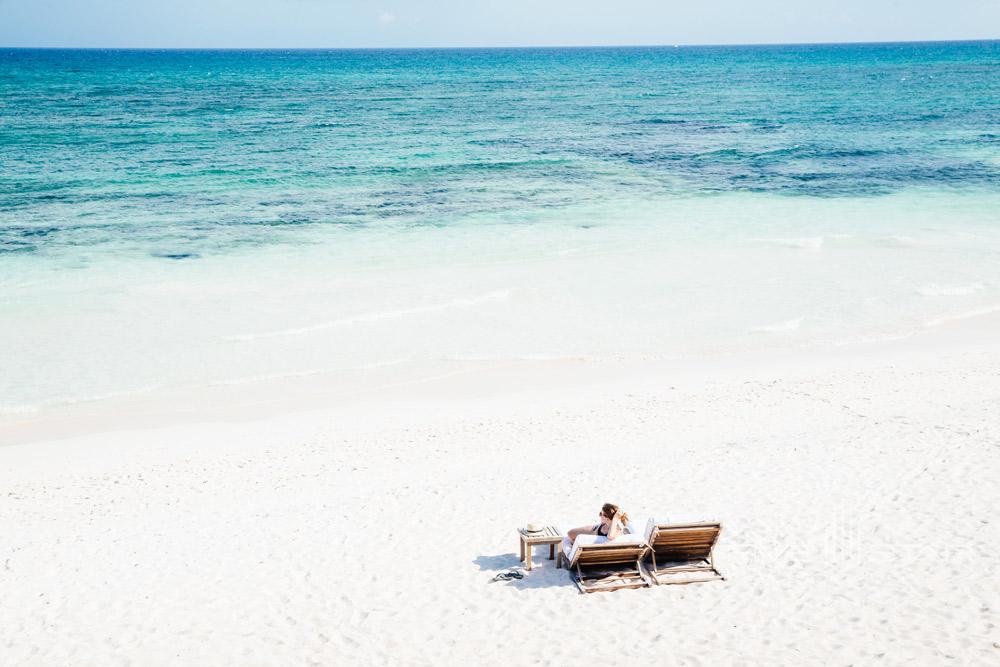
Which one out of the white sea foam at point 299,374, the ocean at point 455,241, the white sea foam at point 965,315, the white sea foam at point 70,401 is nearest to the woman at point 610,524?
the ocean at point 455,241

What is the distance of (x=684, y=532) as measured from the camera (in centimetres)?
945

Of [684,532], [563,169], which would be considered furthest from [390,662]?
[563,169]

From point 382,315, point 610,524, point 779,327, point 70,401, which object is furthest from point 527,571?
point 779,327

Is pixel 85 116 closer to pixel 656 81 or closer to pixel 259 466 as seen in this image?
pixel 259 466

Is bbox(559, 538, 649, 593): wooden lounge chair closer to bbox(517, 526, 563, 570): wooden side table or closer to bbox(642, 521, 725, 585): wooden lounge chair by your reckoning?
bbox(642, 521, 725, 585): wooden lounge chair

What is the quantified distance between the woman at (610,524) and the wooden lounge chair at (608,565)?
127 millimetres

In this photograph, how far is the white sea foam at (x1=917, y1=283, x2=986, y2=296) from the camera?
893 inches

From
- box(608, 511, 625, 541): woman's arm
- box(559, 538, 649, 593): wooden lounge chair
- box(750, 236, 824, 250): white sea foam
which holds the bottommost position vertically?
box(559, 538, 649, 593): wooden lounge chair

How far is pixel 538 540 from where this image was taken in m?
9.72

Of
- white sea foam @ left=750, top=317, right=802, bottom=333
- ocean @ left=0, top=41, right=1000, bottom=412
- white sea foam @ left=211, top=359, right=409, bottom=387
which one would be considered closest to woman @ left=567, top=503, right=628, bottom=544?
ocean @ left=0, top=41, right=1000, bottom=412

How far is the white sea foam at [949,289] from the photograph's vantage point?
74.4 feet

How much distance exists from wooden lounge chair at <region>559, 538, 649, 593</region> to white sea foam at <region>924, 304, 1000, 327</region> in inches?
552

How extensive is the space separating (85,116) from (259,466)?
5094cm

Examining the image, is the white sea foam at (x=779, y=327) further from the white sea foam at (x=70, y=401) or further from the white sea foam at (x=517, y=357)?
the white sea foam at (x=70, y=401)
